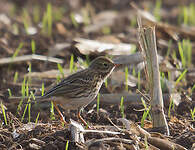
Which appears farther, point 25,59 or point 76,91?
point 25,59

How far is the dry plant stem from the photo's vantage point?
5469mm

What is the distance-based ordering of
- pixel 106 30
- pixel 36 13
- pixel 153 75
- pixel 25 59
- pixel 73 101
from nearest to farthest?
pixel 153 75
pixel 73 101
pixel 25 59
pixel 106 30
pixel 36 13

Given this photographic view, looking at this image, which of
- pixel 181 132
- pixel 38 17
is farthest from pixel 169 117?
pixel 38 17

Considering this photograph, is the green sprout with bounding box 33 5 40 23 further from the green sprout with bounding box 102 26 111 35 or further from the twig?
the twig

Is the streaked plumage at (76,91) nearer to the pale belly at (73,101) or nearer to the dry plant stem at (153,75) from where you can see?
the pale belly at (73,101)

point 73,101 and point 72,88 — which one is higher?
point 72,88

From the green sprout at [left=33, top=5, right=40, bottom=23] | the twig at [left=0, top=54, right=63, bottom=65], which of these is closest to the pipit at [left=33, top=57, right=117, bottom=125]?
the twig at [left=0, top=54, right=63, bottom=65]

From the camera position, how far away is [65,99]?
586 centimetres

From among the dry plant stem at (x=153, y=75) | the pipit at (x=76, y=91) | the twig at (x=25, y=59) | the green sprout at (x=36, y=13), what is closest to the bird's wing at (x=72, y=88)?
the pipit at (x=76, y=91)

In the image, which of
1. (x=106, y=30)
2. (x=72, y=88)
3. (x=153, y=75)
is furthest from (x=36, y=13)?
(x=153, y=75)

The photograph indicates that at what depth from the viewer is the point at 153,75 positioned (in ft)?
18.0

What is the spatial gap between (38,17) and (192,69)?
470 centimetres

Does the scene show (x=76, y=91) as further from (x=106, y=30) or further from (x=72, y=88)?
(x=106, y=30)

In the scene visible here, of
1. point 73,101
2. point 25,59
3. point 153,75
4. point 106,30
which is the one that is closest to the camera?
point 153,75
